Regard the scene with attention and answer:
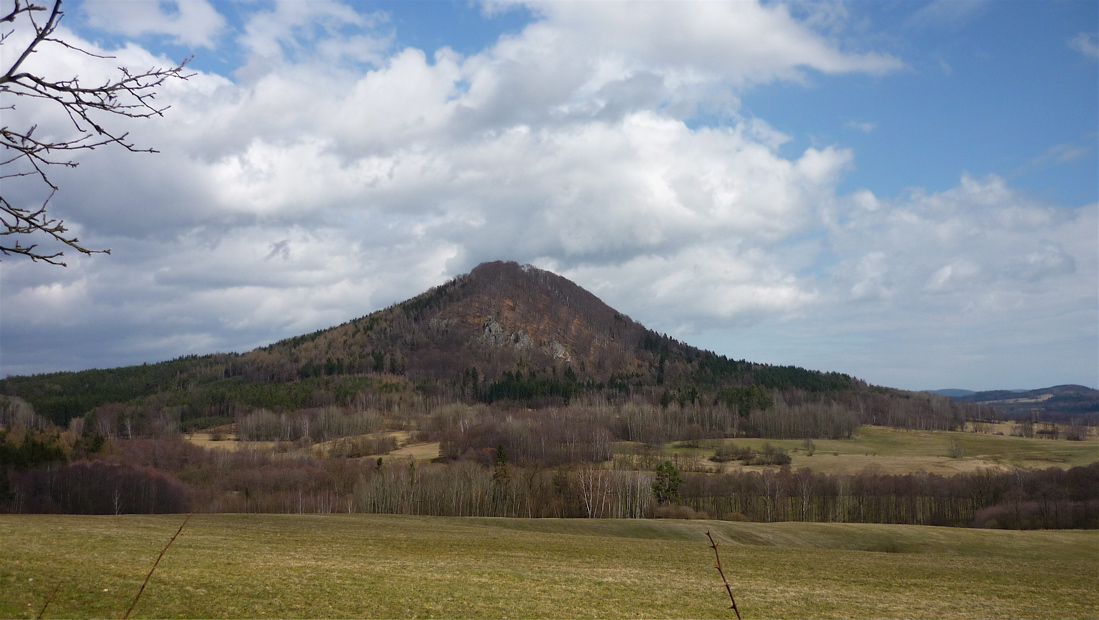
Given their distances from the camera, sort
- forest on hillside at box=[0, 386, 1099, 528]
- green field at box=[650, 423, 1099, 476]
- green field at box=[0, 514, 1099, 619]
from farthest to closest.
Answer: green field at box=[650, 423, 1099, 476], forest on hillside at box=[0, 386, 1099, 528], green field at box=[0, 514, 1099, 619]

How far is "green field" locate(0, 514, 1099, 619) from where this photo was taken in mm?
18375

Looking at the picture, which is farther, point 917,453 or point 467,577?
point 917,453

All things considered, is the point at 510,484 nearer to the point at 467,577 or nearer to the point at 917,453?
the point at 467,577

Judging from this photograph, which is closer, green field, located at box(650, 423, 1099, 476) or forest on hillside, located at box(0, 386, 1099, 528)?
forest on hillside, located at box(0, 386, 1099, 528)

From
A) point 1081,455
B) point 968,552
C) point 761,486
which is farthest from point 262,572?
point 1081,455

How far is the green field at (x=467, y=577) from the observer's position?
18.4 metres

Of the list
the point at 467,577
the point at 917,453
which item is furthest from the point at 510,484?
the point at 917,453

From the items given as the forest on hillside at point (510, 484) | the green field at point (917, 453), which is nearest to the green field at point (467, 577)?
the forest on hillside at point (510, 484)

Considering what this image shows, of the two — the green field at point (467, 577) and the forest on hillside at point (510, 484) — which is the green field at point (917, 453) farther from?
the green field at point (467, 577)

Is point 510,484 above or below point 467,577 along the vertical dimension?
below

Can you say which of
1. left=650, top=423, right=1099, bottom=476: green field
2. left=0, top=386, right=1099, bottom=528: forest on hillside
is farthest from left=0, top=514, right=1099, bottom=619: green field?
left=650, top=423, right=1099, bottom=476: green field

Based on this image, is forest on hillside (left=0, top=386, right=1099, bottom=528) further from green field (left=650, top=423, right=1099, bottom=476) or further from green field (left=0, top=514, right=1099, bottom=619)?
green field (left=0, top=514, right=1099, bottom=619)

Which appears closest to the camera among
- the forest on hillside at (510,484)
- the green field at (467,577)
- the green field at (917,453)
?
the green field at (467,577)

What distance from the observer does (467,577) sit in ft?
77.6
